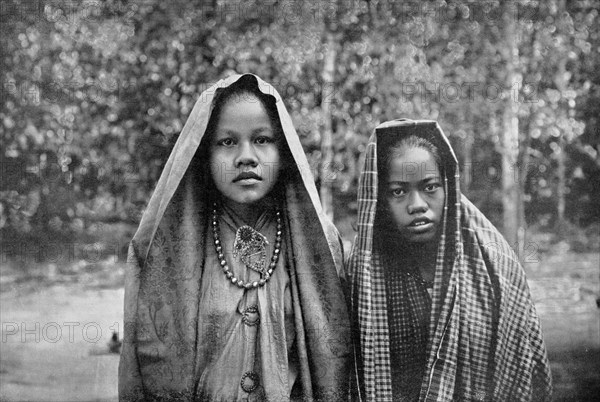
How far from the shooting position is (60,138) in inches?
76.2

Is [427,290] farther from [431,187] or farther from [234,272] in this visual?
[234,272]

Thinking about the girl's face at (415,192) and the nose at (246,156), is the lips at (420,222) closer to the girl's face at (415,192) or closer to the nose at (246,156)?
the girl's face at (415,192)

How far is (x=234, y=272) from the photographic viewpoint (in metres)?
1.71

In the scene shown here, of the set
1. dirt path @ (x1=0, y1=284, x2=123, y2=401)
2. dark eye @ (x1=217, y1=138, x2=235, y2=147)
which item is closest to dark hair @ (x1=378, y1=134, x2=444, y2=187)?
dark eye @ (x1=217, y1=138, x2=235, y2=147)

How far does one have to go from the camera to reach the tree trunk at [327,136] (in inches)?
74.6

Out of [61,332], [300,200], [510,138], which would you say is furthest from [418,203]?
[61,332]

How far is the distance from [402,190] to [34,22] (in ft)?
3.65

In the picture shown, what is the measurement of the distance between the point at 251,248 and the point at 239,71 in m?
0.52

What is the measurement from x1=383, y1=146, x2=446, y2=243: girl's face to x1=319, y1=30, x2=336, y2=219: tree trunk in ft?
0.59

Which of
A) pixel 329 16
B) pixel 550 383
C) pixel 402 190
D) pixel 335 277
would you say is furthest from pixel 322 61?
pixel 550 383

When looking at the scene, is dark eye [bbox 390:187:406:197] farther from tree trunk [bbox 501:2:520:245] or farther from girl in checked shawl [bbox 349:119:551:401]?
tree trunk [bbox 501:2:520:245]

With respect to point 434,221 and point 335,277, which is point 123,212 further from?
point 434,221

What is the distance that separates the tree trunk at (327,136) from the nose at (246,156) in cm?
27

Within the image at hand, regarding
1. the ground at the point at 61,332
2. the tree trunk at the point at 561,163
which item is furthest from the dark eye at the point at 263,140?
the tree trunk at the point at 561,163
